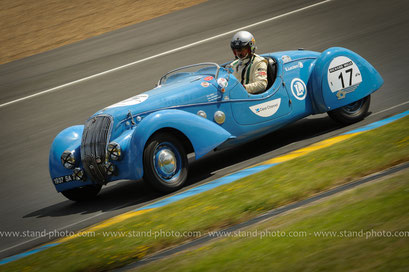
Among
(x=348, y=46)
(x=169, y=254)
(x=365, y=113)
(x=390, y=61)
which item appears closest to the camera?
(x=169, y=254)

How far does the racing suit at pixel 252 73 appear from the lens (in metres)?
8.14

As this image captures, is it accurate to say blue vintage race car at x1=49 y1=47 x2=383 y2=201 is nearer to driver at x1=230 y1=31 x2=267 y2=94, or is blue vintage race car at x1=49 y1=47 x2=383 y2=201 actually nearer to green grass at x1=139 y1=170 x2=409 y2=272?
driver at x1=230 y1=31 x2=267 y2=94

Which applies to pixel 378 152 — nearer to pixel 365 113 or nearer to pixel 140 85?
pixel 365 113

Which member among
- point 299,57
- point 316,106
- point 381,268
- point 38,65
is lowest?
point 381,268

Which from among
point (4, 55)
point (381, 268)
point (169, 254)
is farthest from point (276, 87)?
point (4, 55)

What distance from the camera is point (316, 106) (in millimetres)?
8500

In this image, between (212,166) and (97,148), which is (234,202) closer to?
(97,148)

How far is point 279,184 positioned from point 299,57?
324 centimetres

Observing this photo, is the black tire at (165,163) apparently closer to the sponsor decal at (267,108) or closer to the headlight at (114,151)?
the headlight at (114,151)

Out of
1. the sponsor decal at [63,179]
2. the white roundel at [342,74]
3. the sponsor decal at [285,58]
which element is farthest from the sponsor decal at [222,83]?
the sponsor decal at [63,179]

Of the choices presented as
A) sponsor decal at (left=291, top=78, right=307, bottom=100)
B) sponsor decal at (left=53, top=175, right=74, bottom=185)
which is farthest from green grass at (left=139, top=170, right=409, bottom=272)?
sponsor decal at (left=291, top=78, right=307, bottom=100)

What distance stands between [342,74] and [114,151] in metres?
3.58

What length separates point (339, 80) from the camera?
8.49 m

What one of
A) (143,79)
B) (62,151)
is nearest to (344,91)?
(62,151)
